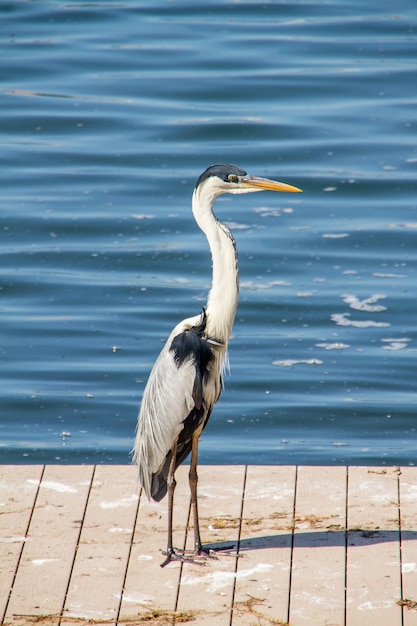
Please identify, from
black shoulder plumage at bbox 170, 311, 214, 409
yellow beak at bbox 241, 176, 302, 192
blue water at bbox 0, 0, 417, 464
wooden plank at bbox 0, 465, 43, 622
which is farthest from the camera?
blue water at bbox 0, 0, 417, 464

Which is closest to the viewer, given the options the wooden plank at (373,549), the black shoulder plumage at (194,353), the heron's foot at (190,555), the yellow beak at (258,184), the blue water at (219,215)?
Answer: the wooden plank at (373,549)

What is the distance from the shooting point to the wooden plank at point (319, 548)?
4918 mm

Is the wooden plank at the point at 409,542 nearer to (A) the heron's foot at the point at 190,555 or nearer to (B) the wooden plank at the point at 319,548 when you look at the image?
(B) the wooden plank at the point at 319,548

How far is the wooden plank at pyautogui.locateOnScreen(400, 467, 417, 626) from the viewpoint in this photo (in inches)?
193

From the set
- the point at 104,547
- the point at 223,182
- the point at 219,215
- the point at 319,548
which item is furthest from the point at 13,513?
the point at 219,215

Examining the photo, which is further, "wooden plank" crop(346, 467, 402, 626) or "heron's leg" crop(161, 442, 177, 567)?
"heron's leg" crop(161, 442, 177, 567)

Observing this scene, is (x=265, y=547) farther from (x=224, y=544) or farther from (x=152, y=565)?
(x=152, y=565)

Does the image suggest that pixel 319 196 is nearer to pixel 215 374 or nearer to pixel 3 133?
pixel 3 133

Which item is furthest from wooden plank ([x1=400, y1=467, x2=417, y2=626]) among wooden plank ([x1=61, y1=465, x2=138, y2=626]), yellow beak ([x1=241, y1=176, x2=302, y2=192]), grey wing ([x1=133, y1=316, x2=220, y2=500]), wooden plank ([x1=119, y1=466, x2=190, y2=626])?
yellow beak ([x1=241, y1=176, x2=302, y2=192])

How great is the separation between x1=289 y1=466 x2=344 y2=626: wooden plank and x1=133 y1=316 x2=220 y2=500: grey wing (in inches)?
28.7

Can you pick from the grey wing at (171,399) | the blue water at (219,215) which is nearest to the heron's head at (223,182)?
the grey wing at (171,399)

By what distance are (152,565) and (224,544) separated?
0.40 meters

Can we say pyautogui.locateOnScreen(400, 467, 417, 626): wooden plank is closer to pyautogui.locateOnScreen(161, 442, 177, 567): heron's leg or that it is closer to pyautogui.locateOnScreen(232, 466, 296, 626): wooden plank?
pyautogui.locateOnScreen(232, 466, 296, 626): wooden plank

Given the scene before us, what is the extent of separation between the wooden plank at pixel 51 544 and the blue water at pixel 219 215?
185 cm
